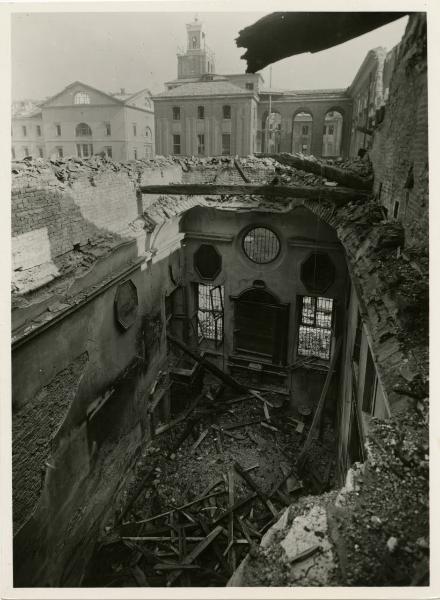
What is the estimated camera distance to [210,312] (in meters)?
13.3

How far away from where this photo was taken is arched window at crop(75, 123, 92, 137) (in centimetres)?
2580

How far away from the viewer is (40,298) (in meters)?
5.95

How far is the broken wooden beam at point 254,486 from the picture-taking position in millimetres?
8656

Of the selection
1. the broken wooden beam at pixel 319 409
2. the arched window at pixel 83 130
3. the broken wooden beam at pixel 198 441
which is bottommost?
the broken wooden beam at pixel 198 441

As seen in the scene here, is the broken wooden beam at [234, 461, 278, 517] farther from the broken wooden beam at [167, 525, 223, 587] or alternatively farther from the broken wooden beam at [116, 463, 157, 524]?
the broken wooden beam at [116, 463, 157, 524]

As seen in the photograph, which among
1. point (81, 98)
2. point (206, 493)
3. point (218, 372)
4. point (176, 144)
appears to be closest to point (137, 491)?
point (206, 493)

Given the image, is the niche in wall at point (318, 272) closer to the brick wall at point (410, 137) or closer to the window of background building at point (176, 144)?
the brick wall at point (410, 137)

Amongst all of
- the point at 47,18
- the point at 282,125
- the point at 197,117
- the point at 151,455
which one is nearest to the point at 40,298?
the point at 47,18

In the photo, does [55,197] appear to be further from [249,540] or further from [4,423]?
[249,540]

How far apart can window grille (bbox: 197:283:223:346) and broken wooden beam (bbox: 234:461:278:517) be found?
14.6ft

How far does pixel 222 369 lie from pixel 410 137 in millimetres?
9825

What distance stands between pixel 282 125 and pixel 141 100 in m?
11.4

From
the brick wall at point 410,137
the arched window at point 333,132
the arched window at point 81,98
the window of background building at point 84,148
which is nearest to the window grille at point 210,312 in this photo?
the brick wall at point 410,137

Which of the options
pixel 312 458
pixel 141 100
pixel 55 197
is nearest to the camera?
pixel 55 197
